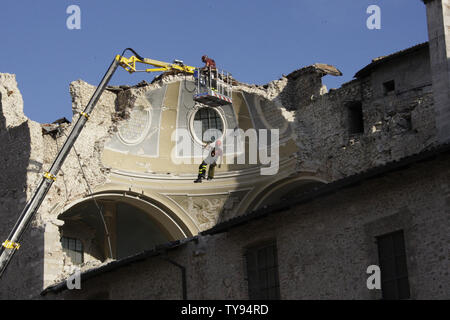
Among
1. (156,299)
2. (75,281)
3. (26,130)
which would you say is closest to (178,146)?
(26,130)

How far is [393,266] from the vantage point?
777 inches

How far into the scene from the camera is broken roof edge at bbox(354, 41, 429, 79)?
94.2 ft

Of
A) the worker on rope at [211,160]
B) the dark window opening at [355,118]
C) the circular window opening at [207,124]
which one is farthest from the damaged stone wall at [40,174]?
the dark window opening at [355,118]

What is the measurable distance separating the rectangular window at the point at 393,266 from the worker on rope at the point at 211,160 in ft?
47.8

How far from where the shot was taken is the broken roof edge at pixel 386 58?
28703 millimetres

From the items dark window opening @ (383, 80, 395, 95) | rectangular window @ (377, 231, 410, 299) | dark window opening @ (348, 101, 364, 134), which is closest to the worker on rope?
dark window opening @ (348, 101, 364, 134)

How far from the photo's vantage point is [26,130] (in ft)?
108

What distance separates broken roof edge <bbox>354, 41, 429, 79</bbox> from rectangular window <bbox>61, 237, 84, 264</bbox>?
11.7m

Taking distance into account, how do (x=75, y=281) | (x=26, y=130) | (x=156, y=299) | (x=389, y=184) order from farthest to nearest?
1. (x=26, y=130)
2. (x=75, y=281)
3. (x=156, y=299)
4. (x=389, y=184)

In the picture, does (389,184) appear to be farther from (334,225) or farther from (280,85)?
(280,85)

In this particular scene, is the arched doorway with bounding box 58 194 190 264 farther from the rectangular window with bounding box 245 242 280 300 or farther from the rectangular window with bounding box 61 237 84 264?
the rectangular window with bounding box 245 242 280 300

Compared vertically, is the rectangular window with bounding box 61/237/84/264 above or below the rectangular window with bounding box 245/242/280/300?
above

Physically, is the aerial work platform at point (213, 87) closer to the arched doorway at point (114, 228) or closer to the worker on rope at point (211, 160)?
the worker on rope at point (211, 160)
